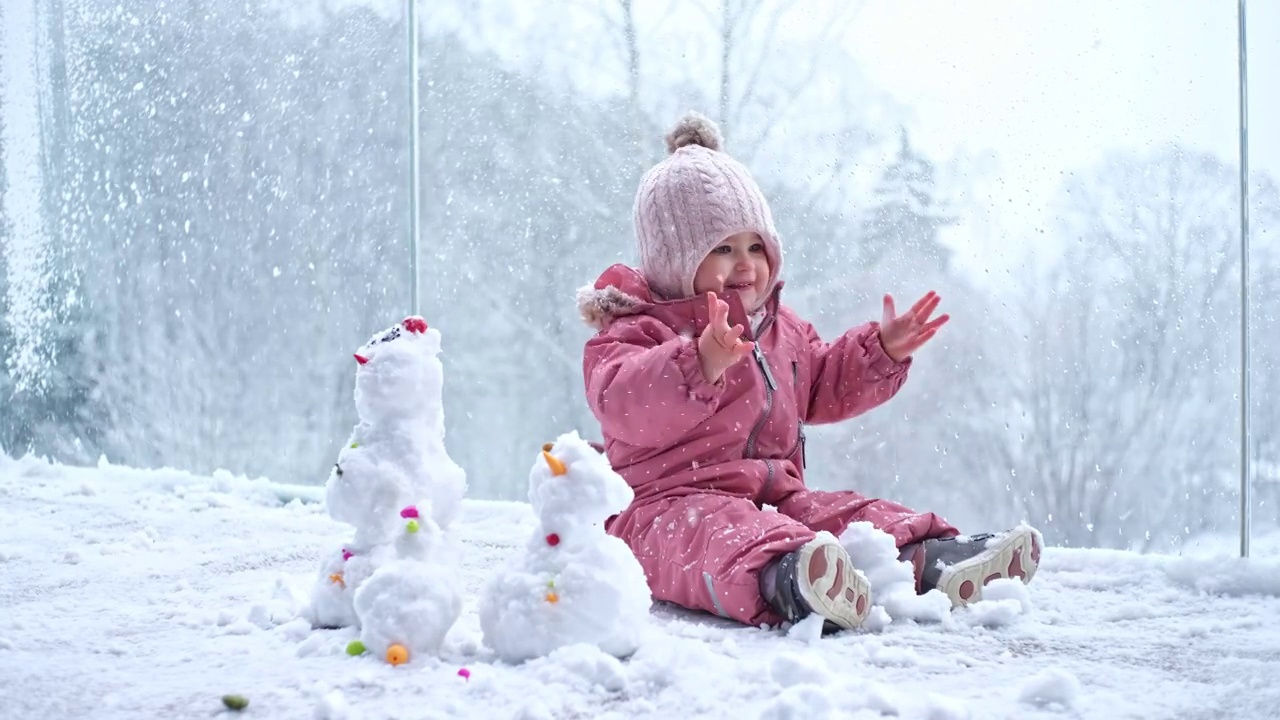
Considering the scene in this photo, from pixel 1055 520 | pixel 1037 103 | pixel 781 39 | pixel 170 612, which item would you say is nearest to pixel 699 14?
pixel 781 39

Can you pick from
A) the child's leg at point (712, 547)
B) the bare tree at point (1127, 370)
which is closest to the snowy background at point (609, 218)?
the bare tree at point (1127, 370)

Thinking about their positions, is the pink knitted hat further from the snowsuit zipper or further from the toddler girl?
the snowsuit zipper

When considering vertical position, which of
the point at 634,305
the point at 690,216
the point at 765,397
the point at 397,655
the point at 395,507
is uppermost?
the point at 690,216

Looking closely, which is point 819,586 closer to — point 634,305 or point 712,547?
point 712,547

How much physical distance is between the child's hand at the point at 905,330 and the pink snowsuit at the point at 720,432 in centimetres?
2

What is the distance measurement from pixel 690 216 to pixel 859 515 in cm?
45

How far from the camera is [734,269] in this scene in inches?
62.6

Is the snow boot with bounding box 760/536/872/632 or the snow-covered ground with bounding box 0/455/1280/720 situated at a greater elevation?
the snow boot with bounding box 760/536/872/632

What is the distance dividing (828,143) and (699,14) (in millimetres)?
384

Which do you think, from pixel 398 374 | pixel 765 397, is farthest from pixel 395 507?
pixel 765 397

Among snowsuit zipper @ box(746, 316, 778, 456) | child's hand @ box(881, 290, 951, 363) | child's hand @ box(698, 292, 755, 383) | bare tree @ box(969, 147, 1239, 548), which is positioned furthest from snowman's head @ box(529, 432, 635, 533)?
bare tree @ box(969, 147, 1239, 548)

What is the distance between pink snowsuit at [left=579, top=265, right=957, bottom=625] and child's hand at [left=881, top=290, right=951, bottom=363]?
2 centimetres

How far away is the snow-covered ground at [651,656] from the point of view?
3.20 ft

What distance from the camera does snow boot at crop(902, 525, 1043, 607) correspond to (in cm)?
137
